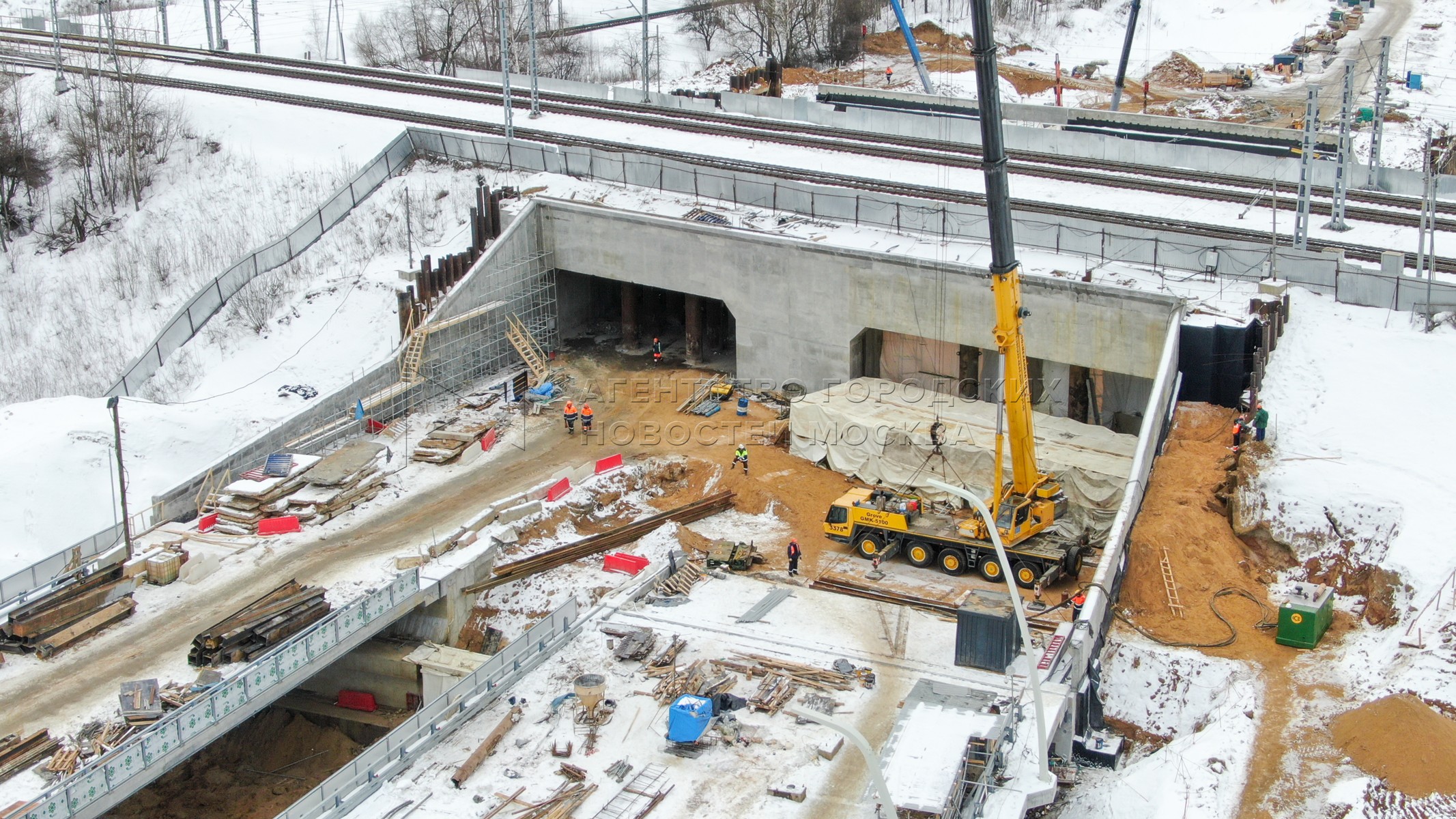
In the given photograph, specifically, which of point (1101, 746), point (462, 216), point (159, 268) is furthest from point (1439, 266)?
point (159, 268)

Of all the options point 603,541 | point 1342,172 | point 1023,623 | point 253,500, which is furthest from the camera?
point 1342,172

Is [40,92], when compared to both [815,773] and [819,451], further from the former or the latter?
[815,773]

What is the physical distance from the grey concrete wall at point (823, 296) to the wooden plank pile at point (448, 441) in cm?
831

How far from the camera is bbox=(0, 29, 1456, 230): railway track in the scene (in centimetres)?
4300

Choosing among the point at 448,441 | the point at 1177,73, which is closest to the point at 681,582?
the point at 448,441

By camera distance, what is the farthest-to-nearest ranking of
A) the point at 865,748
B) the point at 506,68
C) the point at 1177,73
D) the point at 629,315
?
1. the point at 1177,73
2. the point at 629,315
3. the point at 506,68
4. the point at 865,748

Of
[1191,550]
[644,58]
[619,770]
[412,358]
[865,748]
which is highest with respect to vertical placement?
[644,58]

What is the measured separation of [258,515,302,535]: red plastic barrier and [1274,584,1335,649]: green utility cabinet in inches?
892

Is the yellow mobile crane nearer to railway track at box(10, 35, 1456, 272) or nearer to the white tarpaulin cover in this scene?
the white tarpaulin cover

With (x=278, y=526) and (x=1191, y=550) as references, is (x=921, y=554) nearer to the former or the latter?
(x=1191, y=550)

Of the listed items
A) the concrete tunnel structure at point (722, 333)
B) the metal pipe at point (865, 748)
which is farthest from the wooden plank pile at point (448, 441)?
the metal pipe at point (865, 748)

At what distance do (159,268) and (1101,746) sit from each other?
39.4 m

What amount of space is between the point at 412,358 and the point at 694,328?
10.0 m

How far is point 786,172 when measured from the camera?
4731 centimetres
